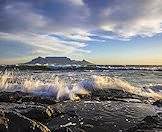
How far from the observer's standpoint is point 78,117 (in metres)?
→ 12.1

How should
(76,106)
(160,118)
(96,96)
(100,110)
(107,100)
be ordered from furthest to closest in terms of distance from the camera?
1. (96,96)
2. (107,100)
3. (76,106)
4. (100,110)
5. (160,118)

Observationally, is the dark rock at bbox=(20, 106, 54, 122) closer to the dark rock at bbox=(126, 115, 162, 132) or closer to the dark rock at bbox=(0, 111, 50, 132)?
the dark rock at bbox=(0, 111, 50, 132)

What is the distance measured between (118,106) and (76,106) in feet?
6.20

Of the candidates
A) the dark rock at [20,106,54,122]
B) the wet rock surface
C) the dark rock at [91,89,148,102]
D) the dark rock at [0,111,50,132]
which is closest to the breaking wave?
the dark rock at [91,89,148,102]

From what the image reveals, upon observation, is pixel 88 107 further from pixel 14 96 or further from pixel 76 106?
pixel 14 96

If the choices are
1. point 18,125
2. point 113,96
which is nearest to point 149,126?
point 18,125

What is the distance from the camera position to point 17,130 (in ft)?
28.1

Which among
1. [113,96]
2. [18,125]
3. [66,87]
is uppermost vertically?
[66,87]

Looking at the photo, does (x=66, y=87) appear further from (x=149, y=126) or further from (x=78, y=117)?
(x=149, y=126)

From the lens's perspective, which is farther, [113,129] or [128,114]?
[128,114]

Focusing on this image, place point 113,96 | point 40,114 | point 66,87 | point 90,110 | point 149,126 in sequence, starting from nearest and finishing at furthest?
point 149,126 → point 40,114 → point 90,110 → point 113,96 → point 66,87

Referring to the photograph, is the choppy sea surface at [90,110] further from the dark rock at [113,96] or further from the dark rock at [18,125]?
the dark rock at [18,125]

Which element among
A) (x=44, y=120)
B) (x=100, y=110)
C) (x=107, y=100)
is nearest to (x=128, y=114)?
(x=100, y=110)

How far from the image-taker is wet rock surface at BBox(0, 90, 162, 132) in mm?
8828
